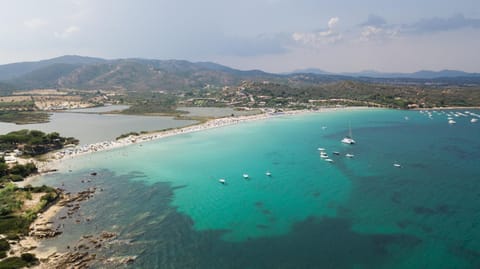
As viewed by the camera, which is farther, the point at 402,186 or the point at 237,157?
the point at 237,157

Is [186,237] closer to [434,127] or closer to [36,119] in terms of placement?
[434,127]

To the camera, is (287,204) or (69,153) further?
(69,153)

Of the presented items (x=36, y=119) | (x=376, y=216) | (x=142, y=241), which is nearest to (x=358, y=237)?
(x=376, y=216)

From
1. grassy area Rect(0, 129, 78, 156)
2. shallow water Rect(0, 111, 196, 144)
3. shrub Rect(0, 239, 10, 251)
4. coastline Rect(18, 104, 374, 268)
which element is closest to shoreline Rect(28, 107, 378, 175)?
coastline Rect(18, 104, 374, 268)

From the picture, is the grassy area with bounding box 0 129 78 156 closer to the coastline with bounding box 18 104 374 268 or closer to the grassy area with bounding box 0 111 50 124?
the coastline with bounding box 18 104 374 268

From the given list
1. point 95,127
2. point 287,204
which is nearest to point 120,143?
point 95,127

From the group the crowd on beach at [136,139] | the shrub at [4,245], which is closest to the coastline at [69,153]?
the crowd on beach at [136,139]

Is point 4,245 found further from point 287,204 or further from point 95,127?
point 95,127

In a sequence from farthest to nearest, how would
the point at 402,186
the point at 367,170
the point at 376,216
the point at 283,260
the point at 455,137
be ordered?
the point at 455,137, the point at 367,170, the point at 402,186, the point at 376,216, the point at 283,260
